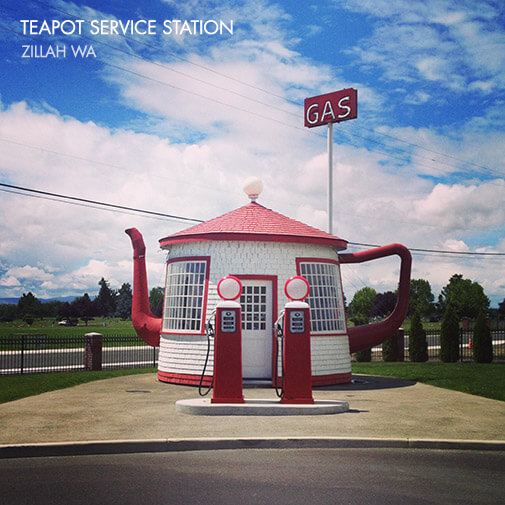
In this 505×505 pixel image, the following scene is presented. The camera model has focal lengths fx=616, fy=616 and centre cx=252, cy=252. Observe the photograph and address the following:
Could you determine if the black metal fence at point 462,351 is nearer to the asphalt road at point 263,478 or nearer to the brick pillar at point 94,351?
the brick pillar at point 94,351

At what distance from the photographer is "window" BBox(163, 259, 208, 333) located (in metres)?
15.8

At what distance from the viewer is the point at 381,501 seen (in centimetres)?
607

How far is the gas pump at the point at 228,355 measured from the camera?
452 inches

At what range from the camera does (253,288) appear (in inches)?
613

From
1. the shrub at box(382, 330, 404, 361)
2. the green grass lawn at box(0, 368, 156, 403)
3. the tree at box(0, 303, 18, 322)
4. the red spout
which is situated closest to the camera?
the green grass lawn at box(0, 368, 156, 403)

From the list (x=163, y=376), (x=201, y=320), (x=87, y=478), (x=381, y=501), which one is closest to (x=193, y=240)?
(x=201, y=320)

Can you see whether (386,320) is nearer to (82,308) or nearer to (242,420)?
(242,420)

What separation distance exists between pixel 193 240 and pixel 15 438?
26.7 feet

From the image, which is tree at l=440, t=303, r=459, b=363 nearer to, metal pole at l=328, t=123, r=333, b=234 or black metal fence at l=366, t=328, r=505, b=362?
black metal fence at l=366, t=328, r=505, b=362

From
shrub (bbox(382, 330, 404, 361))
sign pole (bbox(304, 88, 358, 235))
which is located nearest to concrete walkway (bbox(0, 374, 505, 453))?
shrub (bbox(382, 330, 404, 361))

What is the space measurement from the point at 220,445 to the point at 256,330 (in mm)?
7004

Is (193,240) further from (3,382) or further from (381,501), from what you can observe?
(381,501)

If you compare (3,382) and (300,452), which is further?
(3,382)

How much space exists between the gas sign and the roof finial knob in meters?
11.9
